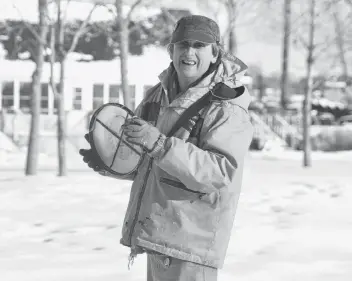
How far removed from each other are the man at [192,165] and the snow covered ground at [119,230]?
3.01m

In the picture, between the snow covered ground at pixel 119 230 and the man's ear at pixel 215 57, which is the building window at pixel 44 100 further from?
the man's ear at pixel 215 57

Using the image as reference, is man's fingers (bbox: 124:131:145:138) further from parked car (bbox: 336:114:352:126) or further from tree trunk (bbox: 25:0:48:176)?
parked car (bbox: 336:114:352:126)

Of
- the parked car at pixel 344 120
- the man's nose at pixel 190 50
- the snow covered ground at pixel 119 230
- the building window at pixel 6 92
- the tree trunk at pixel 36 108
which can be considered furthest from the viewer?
the parked car at pixel 344 120

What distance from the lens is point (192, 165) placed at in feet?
8.82

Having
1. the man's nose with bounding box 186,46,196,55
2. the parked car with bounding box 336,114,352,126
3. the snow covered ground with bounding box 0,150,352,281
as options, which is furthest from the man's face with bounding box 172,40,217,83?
the parked car with bounding box 336,114,352,126

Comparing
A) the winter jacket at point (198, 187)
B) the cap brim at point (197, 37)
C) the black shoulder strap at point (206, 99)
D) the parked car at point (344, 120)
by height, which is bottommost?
the parked car at point (344, 120)

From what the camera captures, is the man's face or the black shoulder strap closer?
the black shoulder strap

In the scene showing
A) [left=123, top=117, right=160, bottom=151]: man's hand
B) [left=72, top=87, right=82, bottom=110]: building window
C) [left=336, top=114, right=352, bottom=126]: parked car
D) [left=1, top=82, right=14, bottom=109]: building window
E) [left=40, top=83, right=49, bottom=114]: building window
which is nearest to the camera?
[left=123, top=117, right=160, bottom=151]: man's hand

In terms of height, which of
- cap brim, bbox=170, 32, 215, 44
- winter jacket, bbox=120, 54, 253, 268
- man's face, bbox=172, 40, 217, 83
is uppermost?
cap brim, bbox=170, 32, 215, 44

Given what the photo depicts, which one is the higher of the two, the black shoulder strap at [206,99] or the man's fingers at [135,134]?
the black shoulder strap at [206,99]

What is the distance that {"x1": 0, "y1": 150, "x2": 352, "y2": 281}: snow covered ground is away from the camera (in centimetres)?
616

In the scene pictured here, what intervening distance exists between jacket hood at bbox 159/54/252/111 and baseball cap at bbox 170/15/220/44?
0.12 m

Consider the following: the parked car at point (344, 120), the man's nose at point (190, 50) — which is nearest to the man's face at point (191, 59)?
the man's nose at point (190, 50)

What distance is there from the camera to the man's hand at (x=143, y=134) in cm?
269
